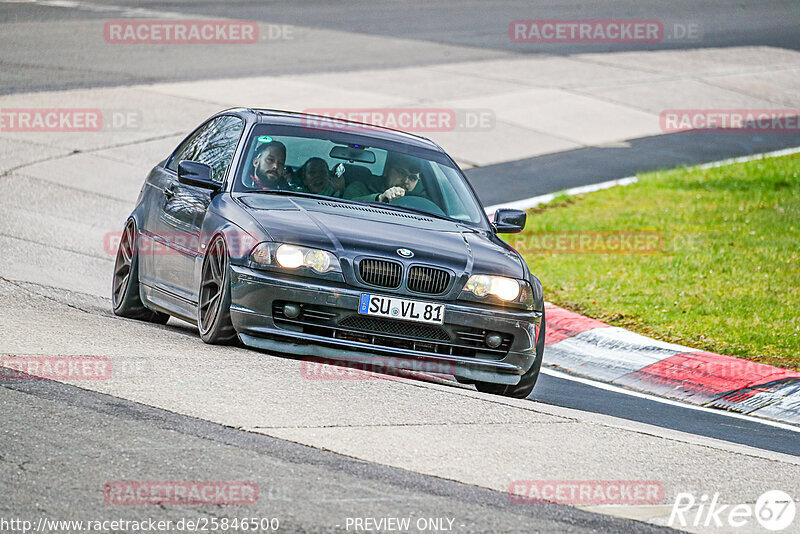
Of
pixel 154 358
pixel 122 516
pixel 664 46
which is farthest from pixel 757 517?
pixel 664 46

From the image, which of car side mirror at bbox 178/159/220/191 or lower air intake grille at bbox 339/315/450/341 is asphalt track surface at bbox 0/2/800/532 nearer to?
lower air intake grille at bbox 339/315/450/341

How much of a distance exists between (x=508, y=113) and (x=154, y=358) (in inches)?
594

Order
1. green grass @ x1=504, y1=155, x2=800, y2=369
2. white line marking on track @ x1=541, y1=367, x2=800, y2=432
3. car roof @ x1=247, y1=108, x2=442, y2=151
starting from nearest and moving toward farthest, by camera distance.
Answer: white line marking on track @ x1=541, y1=367, x2=800, y2=432, car roof @ x1=247, y1=108, x2=442, y2=151, green grass @ x1=504, y1=155, x2=800, y2=369

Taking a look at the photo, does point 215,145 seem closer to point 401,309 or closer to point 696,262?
point 401,309

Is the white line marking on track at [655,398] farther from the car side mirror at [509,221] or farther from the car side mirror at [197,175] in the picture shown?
the car side mirror at [197,175]

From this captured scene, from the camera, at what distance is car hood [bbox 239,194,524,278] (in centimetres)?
756

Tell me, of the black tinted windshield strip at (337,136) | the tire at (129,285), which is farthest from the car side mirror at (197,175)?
the tire at (129,285)

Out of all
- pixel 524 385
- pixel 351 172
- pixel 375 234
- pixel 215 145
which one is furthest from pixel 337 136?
pixel 524 385

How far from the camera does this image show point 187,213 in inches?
340

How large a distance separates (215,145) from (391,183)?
1.38 metres

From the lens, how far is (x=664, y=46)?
2922 cm

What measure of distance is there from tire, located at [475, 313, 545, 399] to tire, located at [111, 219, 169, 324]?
2.62m

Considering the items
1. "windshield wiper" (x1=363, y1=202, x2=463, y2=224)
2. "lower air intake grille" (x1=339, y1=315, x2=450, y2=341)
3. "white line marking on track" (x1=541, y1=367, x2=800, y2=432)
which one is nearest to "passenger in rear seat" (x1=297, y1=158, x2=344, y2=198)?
"windshield wiper" (x1=363, y1=202, x2=463, y2=224)

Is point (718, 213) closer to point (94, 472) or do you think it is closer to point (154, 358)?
point (154, 358)
